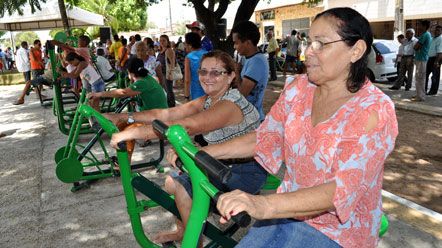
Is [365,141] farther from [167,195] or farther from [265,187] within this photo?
[167,195]

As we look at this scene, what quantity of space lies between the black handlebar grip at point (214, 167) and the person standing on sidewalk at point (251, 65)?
262 cm

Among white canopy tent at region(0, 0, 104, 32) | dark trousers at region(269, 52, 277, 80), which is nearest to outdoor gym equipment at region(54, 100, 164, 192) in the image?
dark trousers at region(269, 52, 277, 80)

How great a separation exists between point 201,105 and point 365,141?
160 centimetres

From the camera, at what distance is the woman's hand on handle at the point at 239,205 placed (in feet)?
3.70

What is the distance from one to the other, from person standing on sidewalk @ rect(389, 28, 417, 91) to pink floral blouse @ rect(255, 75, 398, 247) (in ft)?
28.0

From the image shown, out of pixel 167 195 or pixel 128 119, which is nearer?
pixel 167 195

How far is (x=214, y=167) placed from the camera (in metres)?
1.11

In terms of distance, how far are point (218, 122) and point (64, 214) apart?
87.5 inches

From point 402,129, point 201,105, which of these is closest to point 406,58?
point 402,129

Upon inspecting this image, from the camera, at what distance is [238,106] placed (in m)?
2.43

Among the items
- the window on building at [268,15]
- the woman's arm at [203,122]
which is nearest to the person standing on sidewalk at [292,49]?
the woman's arm at [203,122]

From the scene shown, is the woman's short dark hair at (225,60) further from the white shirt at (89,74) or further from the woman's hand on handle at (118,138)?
the white shirt at (89,74)

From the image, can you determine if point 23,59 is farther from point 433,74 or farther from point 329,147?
point 329,147

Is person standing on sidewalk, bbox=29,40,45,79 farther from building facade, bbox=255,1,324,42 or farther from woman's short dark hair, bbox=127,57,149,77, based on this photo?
building facade, bbox=255,1,324,42
